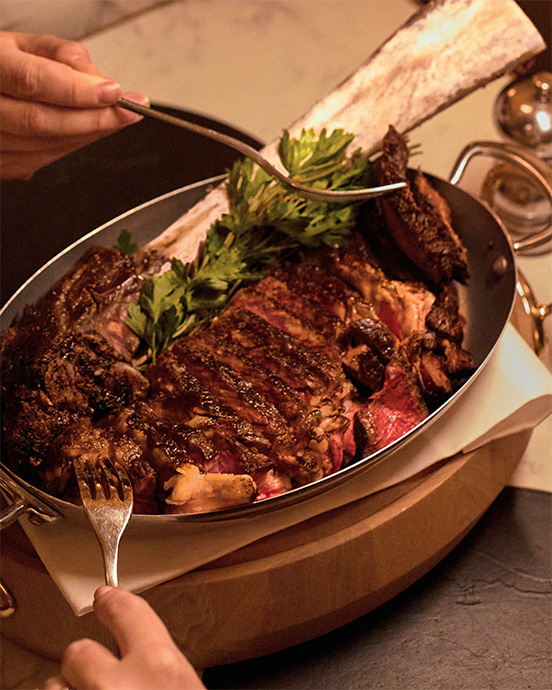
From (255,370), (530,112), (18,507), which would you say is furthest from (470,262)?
(18,507)

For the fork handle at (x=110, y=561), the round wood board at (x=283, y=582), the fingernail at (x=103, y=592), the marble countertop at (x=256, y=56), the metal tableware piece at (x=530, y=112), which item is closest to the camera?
the fingernail at (x=103, y=592)

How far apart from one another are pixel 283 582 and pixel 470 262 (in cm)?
111

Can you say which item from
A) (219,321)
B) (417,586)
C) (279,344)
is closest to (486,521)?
(417,586)

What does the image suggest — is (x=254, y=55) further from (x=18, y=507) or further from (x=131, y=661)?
(x=131, y=661)

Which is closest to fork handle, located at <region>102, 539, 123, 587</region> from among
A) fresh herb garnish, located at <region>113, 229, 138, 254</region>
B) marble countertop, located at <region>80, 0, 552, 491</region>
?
fresh herb garnish, located at <region>113, 229, 138, 254</region>

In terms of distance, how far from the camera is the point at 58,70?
2.07m

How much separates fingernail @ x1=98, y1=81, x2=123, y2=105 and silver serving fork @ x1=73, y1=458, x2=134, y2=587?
1.03 meters

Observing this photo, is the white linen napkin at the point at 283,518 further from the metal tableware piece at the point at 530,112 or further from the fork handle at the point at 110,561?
the metal tableware piece at the point at 530,112

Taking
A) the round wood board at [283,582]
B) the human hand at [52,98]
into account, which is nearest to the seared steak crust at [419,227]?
the round wood board at [283,582]

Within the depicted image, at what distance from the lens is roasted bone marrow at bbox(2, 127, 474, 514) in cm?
→ 166

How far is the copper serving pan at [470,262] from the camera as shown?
1.67 metres

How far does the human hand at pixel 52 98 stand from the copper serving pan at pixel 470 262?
28 cm

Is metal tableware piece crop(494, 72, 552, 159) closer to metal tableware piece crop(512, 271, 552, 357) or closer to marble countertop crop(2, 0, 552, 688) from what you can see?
marble countertop crop(2, 0, 552, 688)

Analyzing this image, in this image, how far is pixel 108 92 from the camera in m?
2.07
